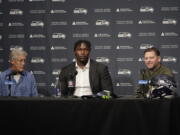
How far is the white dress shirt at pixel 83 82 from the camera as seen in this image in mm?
4062

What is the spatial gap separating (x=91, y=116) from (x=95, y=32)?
3662mm

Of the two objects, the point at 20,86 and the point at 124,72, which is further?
the point at 124,72

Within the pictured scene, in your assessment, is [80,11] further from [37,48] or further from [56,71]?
[56,71]

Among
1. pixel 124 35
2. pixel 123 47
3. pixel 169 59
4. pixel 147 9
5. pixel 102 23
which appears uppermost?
pixel 147 9

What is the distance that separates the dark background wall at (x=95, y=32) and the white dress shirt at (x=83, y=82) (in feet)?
5.28

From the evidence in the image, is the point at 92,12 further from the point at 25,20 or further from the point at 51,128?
the point at 51,128

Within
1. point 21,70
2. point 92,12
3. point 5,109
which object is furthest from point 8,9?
point 5,109

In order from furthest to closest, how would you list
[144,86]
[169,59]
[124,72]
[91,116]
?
[124,72]
[169,59]
[144,86]
[91,116]

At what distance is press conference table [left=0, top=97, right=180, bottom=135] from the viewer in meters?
2.36

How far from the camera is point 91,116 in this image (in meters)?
2.42

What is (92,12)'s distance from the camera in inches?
236

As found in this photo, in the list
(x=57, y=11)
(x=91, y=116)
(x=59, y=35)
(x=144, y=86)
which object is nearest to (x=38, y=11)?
(x=57, y=11)

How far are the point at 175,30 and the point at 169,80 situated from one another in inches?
121

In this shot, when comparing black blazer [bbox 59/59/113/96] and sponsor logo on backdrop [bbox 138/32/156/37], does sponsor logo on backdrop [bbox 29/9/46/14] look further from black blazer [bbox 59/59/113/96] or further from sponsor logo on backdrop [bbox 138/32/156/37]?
black blazer [bbox 59/59/113/96]
